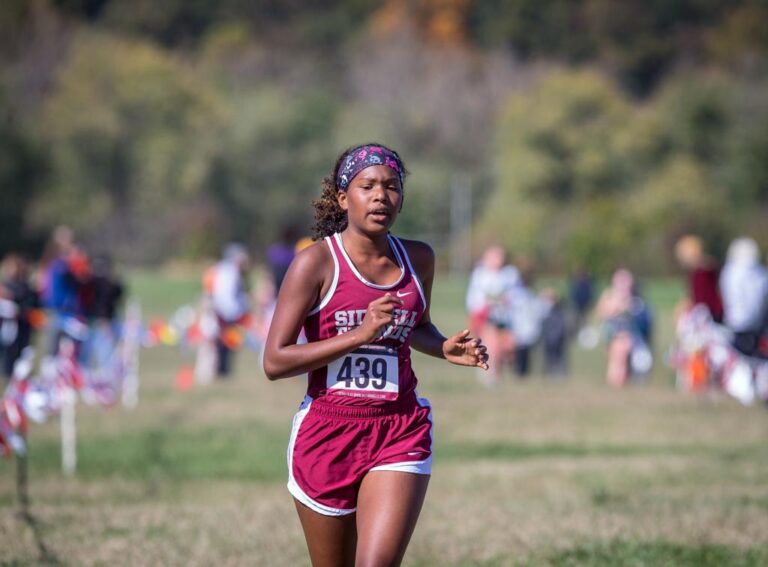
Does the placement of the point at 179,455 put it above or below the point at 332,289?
below

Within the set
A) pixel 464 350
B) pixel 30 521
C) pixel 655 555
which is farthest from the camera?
pixel 30 521

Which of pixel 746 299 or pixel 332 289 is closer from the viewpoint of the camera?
pixel 332 289

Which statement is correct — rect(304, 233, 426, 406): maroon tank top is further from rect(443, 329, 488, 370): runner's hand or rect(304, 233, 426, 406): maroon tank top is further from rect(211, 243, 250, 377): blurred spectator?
rect(211, 243, 250, 377): blurred spectator

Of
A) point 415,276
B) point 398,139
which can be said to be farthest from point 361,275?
point 398,139

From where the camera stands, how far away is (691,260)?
20891 millimetres

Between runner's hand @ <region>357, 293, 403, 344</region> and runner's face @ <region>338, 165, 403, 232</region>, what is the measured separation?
17.3 inches

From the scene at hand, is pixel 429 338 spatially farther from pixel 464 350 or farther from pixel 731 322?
pixel 731 322

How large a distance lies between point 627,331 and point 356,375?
20.6m

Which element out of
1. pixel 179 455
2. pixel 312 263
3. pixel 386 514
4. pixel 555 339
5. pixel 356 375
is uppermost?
pixel 555 339

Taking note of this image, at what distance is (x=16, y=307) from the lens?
22.7 m

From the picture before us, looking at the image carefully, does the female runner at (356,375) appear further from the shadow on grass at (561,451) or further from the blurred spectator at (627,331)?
the blurred spectator at (627,331)

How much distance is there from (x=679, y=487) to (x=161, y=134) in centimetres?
7811

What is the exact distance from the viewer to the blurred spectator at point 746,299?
18547mm

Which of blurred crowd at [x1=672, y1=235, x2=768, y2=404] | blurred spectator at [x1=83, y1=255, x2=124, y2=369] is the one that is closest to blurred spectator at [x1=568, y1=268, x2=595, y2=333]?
blurred crowd at [x1=672, y1=235, x2=768, y2=404]
